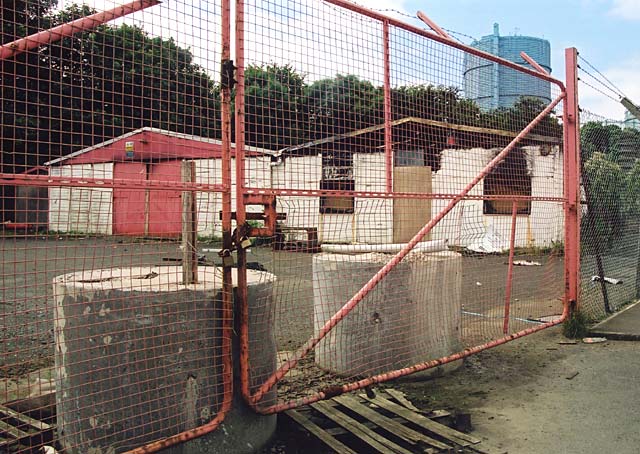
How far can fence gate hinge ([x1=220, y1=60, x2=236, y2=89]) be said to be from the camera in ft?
10.3

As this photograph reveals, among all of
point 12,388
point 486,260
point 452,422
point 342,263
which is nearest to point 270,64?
point 342,263

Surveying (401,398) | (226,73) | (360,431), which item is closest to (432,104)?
(226,73)

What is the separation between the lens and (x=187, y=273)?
327cm

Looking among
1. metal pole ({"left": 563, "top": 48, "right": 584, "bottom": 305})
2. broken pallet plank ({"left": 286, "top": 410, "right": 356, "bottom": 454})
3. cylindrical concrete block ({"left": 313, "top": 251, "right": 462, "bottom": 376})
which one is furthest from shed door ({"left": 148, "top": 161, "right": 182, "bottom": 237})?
metal pole ({"left": 563, "top": 48, "right": 584, "bottom": 305})

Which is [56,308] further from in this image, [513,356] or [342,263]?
[513,356]

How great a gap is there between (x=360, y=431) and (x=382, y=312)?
1.25m

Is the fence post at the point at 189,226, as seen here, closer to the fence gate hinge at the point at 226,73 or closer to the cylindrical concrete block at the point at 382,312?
the fence gate hinge at the point at 226,73

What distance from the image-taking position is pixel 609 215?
7535mm

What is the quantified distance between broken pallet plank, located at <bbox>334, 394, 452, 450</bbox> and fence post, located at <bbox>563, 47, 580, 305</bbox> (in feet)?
11.1

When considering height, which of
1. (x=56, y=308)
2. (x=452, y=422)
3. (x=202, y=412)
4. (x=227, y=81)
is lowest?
(x=452, y=422)

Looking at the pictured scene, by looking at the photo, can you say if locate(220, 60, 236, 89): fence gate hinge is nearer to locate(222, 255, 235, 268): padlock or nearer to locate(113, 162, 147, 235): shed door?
locate(113, 162, 147, 235): shed door

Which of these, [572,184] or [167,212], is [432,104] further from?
[167,212]

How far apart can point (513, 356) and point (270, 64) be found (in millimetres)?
3826

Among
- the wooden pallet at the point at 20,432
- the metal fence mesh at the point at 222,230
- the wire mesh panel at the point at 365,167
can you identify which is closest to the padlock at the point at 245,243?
the metal fence mesh at the point at 222,230
